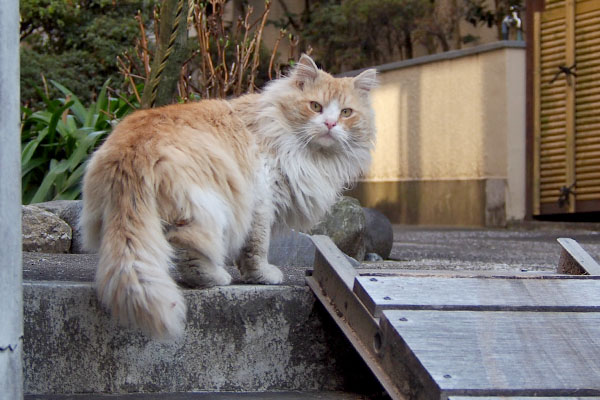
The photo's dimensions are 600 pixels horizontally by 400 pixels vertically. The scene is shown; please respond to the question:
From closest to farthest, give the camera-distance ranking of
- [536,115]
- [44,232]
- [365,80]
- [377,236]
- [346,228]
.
Result: 1. [365,80]
2. [44,232]
3. [346,228]
4. [377,236]
5. [536,115]

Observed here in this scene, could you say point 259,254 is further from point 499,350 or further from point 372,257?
point 372,257

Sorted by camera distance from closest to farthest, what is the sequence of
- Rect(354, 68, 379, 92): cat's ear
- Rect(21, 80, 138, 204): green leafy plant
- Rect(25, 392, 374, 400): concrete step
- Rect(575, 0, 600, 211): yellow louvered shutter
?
Rect(25, 392, 374, 400): concrete step < Rect(354, 68, 379, 92): cat's ear < Rect(21, 80, 138, 204): green leafy plant < Rect(575, 0, 600, 211): yellow louvered shutter

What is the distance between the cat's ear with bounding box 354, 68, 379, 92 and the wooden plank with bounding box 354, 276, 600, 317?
1177 millimetres

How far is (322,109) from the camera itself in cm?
351

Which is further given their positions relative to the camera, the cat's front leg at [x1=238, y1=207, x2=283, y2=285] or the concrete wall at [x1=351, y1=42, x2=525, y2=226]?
the concrete wall at [x1=351, y1=42, x2=525, y2=226]

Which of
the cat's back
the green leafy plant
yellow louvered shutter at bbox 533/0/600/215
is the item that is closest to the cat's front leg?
the cat's back

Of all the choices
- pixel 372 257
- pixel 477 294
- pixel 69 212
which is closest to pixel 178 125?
pixel 477 294

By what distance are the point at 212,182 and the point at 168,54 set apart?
8.28 ft

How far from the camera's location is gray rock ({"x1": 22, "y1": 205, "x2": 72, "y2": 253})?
15.0 feet

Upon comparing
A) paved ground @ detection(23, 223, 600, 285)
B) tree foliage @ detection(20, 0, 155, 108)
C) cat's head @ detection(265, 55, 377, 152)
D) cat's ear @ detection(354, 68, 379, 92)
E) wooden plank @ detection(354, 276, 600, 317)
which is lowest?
paved ground @ detection(23, 223, 600, 285)

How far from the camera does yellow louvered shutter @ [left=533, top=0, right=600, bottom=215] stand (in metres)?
9.38

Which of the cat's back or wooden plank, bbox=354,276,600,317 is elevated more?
the cat's back

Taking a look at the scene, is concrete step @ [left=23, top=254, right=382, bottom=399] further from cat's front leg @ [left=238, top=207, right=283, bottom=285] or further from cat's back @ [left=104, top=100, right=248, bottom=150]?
cat's back @ [left=104, top=100, right=248, bottom=150]

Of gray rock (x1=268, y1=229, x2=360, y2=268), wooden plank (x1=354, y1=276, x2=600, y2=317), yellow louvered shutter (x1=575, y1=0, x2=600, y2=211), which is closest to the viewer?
wooden plank (x1=354, y1=276, x2=600, y2=317)
